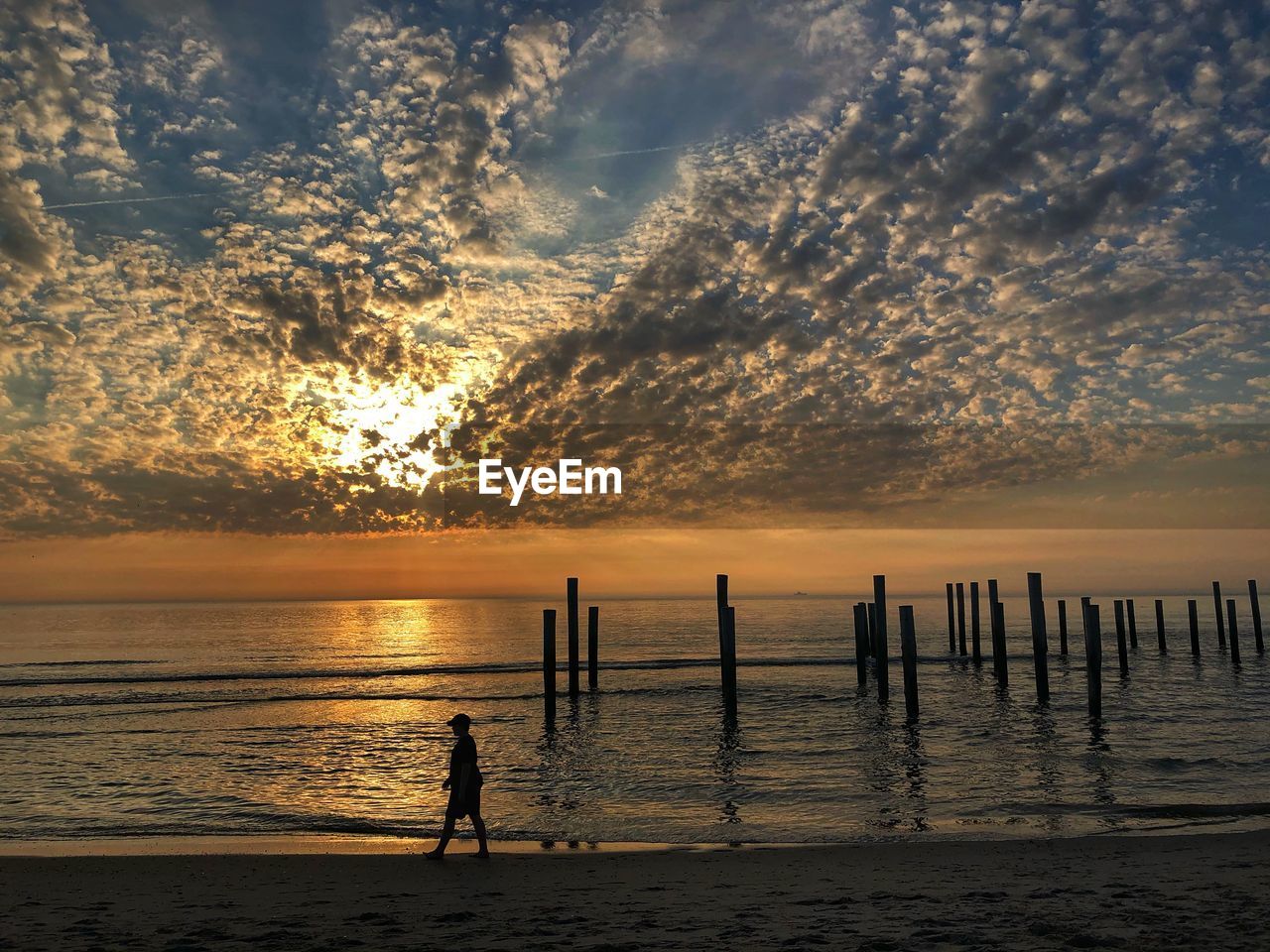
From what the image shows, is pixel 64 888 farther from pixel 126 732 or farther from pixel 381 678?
pixel 381 678

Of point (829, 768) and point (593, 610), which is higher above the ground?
point (593, 610)

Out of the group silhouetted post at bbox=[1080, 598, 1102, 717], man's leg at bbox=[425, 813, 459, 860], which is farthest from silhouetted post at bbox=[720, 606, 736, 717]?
man's leg at bbox=[425, 813, 459, 860]

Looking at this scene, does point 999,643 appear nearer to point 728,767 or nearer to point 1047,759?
point 1047,759

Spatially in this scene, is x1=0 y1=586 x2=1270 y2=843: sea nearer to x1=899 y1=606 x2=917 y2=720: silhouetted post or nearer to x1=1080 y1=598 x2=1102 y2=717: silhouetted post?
x1=899 y1=606 x2=917 y2=720: silhouetted post

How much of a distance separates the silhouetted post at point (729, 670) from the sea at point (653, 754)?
60 centimetres

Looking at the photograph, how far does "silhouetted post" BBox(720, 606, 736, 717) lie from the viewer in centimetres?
2570

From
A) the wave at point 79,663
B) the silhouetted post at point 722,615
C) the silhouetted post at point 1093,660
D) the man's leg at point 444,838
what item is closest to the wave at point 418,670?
the wave at point 79,663

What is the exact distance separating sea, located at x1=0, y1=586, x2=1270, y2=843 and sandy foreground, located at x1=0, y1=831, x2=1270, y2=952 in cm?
207

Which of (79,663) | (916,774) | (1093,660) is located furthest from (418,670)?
(916,774)

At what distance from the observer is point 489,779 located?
57.8 ft

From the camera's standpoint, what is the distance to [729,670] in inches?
1037

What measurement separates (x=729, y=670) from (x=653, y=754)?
651 centimetres

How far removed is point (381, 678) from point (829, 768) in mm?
29744

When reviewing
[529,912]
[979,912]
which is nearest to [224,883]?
[529,912]
